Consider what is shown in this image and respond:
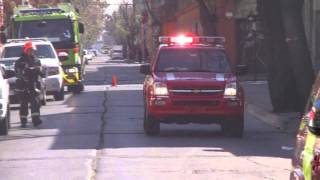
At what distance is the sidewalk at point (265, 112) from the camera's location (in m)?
16.8

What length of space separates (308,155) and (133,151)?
762 cm

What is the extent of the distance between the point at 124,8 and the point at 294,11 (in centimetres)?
10731

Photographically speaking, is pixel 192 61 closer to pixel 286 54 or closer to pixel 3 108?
pixel 3 108

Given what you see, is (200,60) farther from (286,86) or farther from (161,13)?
(161,13)

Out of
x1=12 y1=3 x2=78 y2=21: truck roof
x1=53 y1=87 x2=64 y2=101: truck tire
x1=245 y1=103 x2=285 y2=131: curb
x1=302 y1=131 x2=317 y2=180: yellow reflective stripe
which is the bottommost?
x1=53 y1=87 x2=64 y2=101: truck tire

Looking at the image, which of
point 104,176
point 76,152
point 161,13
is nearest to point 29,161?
point 76,152

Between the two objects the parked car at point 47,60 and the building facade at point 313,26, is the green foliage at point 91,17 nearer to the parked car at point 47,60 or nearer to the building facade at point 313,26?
the building facade at point 313,26

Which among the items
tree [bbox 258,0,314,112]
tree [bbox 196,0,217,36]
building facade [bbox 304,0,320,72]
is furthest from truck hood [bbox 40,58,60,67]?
tree [bbox 196,0,217,36]

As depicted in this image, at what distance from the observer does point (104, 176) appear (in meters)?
10.4

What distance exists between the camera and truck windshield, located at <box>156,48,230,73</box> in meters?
15.4

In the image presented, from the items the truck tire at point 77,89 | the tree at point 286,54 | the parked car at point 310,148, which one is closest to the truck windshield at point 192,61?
the tree at point 286,54

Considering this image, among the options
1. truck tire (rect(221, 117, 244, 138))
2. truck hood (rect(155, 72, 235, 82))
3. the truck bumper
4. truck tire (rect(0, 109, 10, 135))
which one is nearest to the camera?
the truck bumper

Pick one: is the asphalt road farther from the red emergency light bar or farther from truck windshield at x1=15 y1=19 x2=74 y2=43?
truck windshield at x1=15 y1=19 x2=74 y2=43

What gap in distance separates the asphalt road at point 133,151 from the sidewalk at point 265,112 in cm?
32
